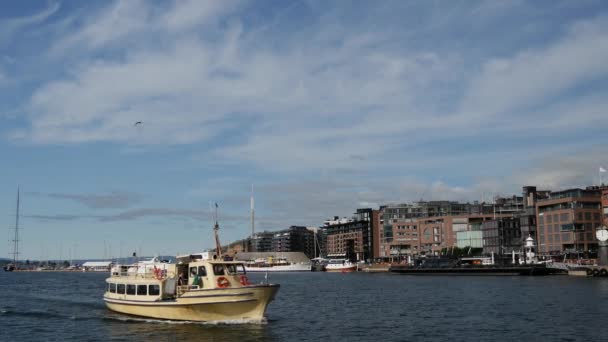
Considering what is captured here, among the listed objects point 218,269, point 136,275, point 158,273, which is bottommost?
point 136,275

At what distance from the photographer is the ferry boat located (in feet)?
182

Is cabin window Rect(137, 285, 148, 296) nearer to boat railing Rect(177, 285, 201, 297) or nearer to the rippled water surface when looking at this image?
the rippled water surface

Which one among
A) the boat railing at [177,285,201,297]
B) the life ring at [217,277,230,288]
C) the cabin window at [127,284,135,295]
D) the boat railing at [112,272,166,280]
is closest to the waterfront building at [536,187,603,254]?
the boat railing at [112,272,166,280]

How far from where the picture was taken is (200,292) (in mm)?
55594

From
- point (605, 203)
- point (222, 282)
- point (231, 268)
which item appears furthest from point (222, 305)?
point (605, 203)

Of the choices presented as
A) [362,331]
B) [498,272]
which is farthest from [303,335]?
[498,272]

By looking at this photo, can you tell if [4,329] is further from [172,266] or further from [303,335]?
[303,335]

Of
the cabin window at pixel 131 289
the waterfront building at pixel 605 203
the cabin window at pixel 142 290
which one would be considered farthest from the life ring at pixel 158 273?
the waterfront building at pixel 605 203

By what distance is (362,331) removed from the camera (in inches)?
2212

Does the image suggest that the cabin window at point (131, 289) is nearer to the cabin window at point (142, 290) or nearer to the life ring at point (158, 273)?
the cabin window at point (142, 290)

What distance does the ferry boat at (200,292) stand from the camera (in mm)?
55469

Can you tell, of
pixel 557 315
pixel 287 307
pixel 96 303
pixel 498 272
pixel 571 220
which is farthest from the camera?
pixel 571 220

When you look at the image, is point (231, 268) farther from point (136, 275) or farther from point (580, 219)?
point (580, 219)

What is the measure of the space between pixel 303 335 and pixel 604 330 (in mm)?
25458
